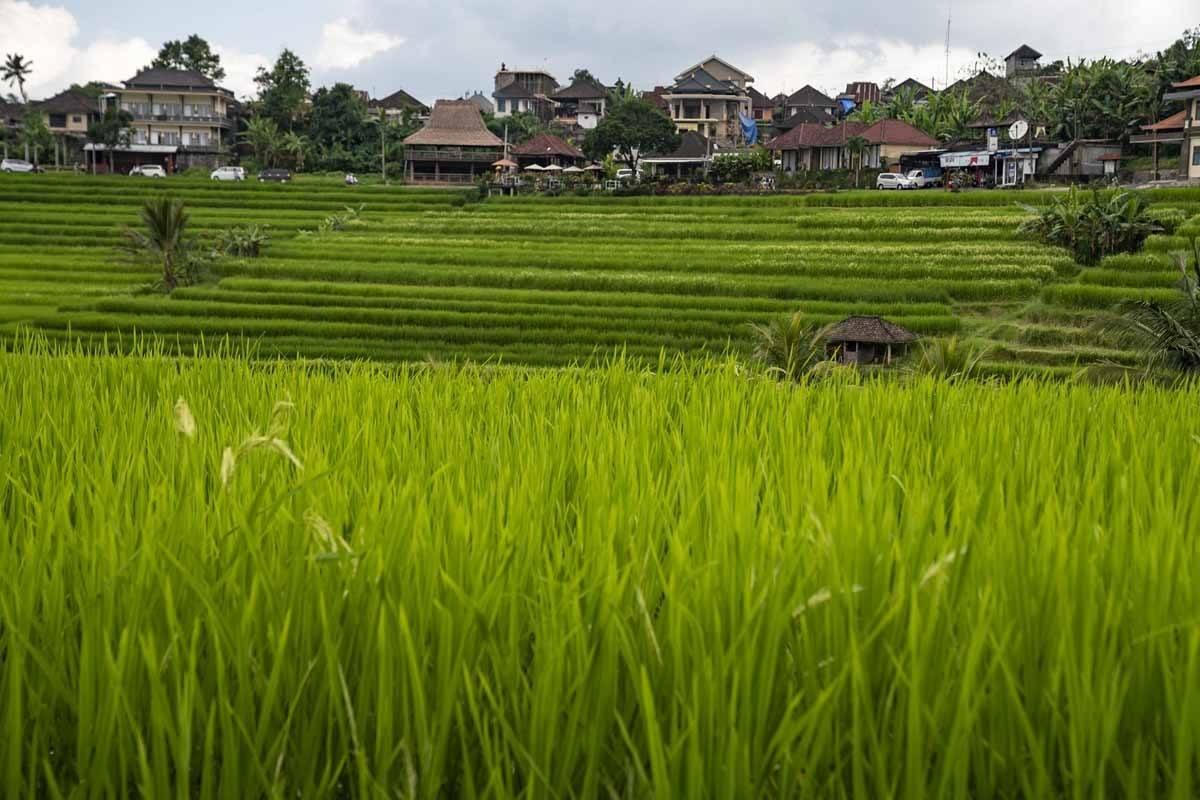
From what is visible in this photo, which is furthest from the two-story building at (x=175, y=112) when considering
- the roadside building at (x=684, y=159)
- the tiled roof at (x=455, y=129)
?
the roadside building at (x=684, y=159)

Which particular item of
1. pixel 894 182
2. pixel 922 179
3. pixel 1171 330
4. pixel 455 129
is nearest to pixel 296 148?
pixel 455 129

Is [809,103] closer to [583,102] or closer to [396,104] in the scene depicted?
[583,102]

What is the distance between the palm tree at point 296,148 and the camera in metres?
62.8

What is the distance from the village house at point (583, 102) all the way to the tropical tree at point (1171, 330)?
6798 centimetres

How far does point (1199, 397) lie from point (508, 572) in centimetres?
507

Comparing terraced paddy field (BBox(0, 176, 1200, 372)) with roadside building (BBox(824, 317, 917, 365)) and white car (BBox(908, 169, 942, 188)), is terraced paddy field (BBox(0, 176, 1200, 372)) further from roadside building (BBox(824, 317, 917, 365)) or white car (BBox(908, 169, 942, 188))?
white car (BBox(908, 169, 942, 188))

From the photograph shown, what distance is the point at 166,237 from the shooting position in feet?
97.7

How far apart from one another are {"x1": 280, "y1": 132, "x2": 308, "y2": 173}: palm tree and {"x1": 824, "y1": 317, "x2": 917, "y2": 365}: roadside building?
47463 millimetres

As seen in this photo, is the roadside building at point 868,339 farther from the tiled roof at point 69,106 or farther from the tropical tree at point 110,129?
the tiled roof at point 69,106

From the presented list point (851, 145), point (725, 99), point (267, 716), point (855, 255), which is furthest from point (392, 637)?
point (725, 99)

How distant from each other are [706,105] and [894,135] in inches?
887

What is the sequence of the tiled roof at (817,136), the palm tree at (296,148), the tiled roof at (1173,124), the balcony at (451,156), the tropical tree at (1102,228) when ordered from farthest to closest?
1. the palm tree at (296,148)
2. the balcony at (451,156)
3. the tiled roof at (817,136)
4. the tiled roof at (1173,124)
5. the tropical tree at (1102,228)

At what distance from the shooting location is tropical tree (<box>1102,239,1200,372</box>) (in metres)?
17.4

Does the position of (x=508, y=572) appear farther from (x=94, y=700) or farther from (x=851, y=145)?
(x=851, y=145)
